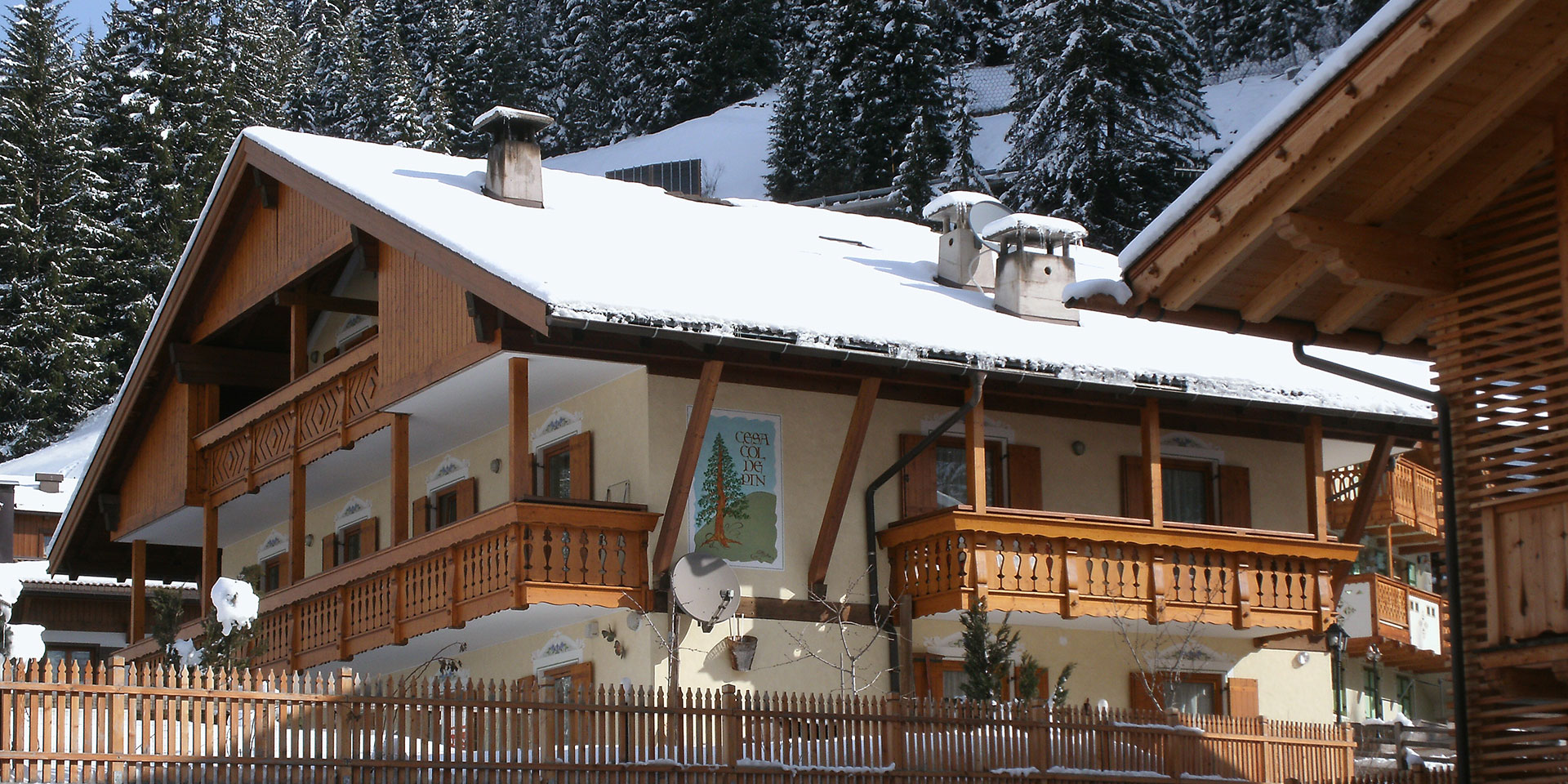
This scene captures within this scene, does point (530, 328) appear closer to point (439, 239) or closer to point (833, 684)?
point (439, 239)

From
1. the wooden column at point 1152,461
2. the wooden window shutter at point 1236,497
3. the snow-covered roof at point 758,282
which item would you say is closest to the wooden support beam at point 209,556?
the snow-covered roof at point 758,282

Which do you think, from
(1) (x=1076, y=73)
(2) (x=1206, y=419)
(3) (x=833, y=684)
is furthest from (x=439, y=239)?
(1) (x=1076, y=73)

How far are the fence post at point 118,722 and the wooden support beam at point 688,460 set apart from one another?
682 centimetres

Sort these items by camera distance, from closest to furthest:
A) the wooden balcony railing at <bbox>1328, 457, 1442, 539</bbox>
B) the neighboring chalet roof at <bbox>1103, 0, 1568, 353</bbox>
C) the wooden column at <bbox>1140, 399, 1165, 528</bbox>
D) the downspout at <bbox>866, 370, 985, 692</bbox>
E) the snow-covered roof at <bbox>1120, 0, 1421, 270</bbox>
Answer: the neighboring chalet roof at <bbox>1103, 0, 1568, 353</bbox>
the snow-covered roof at <bbox>1120, 0, 1421, 270</bbox>
the downspout at <bbox>866, 370, 985, 692</bbox>
the wooden column at <bbox>1140, 399, 1165, 528</bbox>
the wooden balcony railing at <bbox>1328, 457, 1442, 539</bbox>

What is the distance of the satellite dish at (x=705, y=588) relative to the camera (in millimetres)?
19922

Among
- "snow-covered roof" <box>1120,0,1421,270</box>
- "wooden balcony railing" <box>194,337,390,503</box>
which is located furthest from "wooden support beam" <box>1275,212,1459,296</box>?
"wooden balcony railing" <box>194,337,390,503</box>

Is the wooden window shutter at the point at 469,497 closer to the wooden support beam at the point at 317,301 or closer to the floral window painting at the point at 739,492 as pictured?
the wooden support beam at the point at 317,301

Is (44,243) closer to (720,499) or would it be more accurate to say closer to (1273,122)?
(720,499)

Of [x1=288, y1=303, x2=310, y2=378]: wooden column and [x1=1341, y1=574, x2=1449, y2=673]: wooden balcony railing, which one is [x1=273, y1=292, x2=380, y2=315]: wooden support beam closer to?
[x1=288, y1=303, x2=310, y2=378]: wooden column

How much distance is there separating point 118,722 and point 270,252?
13.0m

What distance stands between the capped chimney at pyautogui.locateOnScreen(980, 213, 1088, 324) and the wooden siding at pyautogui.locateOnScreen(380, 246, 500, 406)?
737 centimetres

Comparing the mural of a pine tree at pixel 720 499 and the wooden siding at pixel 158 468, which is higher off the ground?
the wooden siding at pixel 158 468

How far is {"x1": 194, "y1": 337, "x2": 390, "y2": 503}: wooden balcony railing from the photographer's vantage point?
23281mm

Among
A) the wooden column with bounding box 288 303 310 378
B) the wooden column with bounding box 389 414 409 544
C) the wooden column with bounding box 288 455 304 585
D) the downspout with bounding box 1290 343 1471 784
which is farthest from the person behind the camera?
the wooden column with bounding box 288 303 310 378
